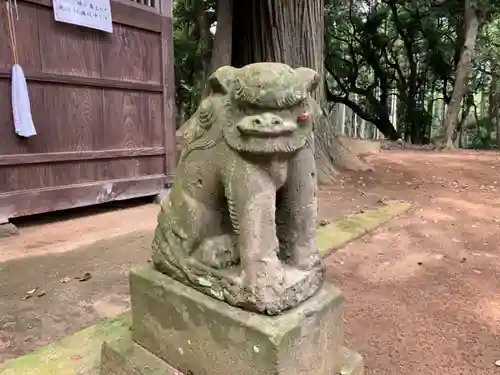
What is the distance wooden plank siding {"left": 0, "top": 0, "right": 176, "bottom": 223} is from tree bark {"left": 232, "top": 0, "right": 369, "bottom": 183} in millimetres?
951

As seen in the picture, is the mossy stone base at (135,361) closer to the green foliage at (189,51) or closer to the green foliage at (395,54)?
the green foliage at (189,51)

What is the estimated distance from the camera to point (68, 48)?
4.30 m

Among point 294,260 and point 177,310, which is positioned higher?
point 294,260


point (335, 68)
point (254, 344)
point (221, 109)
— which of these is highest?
point (335, 68)

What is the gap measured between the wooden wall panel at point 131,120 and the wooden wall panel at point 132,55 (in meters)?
0.20

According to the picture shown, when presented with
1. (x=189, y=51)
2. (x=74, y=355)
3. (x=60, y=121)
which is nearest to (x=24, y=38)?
(x=60, y=121)

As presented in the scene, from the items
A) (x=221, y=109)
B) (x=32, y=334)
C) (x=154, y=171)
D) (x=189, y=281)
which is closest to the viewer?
(x=221, y=109)

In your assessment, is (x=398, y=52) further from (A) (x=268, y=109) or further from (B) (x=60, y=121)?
(A) (x=268, y=109)

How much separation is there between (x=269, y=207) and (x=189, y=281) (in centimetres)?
44

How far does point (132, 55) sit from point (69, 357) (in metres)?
3.70

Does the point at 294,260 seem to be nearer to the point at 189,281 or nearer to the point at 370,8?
the point at 189,281

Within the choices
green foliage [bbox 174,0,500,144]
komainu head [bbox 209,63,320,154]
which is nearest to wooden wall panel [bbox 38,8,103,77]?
komainu head [bbox 209,63,320,154]

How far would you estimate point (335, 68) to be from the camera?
558 inches

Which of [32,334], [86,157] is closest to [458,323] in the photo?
[32,334]
